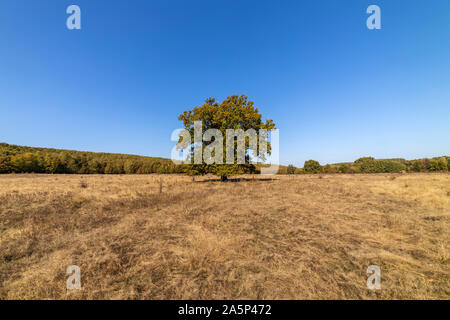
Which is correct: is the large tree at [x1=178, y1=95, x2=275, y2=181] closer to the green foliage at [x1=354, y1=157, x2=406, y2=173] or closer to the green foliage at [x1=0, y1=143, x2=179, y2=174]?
the green foliage at [x1=0, y1=143, x2=179, y2=174]

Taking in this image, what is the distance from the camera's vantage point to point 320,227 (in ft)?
18.4

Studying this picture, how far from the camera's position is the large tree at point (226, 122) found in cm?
1972

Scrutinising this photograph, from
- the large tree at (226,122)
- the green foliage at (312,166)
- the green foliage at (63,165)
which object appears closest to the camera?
the large tree at (226,122)

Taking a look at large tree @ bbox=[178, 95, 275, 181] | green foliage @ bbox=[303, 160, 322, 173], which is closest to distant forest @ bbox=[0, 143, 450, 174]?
green foliage @ bbox=[303, 160, 322, 173]

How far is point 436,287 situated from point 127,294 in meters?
5.17

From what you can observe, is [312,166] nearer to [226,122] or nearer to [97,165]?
[226,122]

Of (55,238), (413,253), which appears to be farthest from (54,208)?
(413,253)

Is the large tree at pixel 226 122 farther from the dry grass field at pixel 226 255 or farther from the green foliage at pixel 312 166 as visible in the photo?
the green foliage at pixel 312 166

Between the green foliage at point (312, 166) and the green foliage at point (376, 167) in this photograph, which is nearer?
the green foliage at point (376, 167)

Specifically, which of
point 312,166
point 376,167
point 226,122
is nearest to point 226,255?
point 226,122

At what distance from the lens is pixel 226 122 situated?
65.5 ft

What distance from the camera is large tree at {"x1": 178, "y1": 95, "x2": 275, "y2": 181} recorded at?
19.7 meters

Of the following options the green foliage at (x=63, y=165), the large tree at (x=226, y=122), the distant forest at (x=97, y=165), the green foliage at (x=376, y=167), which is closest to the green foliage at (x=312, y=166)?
the distant forest at (x=97, y=165)
